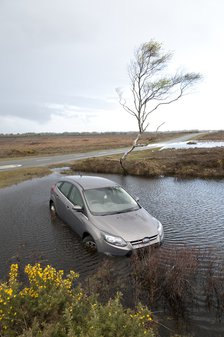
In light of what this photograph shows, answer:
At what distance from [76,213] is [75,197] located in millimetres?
688

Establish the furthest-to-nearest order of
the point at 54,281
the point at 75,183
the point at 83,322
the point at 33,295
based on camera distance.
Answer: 1. the point at 75,183
2. the point at 54,281
3. the point at 33,295
4. the point at 83,322

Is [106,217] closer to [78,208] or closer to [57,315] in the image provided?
[78,208]

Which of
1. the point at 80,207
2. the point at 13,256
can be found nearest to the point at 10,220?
the point at 13,256

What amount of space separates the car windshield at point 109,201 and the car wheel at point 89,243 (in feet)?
2.32

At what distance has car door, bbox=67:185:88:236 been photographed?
721cm

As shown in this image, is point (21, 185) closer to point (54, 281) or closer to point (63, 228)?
point (63, 228)

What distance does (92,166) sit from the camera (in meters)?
22.5

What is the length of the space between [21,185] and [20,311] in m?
14.3

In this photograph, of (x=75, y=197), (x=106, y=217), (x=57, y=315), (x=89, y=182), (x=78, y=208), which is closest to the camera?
(x=57, y=315)

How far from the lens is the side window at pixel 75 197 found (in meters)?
7.74

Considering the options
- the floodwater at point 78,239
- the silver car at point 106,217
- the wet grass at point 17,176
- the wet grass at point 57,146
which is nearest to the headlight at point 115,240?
the silver car at point 106,217

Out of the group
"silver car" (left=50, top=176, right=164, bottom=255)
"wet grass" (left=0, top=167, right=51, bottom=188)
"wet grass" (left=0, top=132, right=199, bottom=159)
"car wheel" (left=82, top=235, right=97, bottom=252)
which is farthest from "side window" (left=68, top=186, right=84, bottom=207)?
"wet grass" (left=0, top=132, right=199, bottom=159)

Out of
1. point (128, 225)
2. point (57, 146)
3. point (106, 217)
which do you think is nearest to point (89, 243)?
point (106, 217)

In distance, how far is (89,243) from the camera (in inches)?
271
